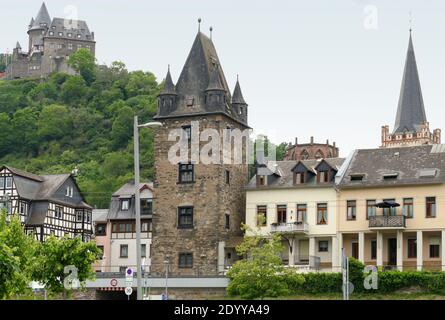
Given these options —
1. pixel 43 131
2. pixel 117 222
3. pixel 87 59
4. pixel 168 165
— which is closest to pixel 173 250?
pixel 168 165

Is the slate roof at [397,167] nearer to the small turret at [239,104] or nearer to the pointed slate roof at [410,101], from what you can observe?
the small turret at [239,104]

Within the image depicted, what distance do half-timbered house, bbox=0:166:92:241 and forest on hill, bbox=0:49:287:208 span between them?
2487cm

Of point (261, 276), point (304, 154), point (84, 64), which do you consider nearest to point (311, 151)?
point (304, 154)

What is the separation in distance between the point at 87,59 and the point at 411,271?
145374 mm

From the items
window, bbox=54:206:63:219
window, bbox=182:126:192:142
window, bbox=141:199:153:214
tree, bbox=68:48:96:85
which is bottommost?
window, bbox=54:206:63:219

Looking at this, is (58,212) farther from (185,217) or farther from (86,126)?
(86,126)

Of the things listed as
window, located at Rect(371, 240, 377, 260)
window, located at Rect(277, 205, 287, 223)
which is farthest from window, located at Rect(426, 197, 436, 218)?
window, located at Rect(277, 205, 287, 223)

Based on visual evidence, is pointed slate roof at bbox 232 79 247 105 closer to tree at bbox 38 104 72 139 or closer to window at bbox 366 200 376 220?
window at bbox 366 200 376 220

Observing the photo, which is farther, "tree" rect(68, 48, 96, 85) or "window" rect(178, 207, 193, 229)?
"tree" rect(68, 48, 96, 85)

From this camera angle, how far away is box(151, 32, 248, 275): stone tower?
216ft

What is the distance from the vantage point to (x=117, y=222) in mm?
91312

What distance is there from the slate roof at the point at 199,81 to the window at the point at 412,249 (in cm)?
1660

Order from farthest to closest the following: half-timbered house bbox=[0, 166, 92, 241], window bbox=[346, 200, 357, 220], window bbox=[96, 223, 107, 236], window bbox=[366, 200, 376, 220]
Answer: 1. window bbox=[96, 223, 107, 236]
2. half-timbered house bbox=[0, 166, 92, 241]
3. window bbox=[346, 200, 357, 220]
4. window bbox=[366, 200, 376, 220]

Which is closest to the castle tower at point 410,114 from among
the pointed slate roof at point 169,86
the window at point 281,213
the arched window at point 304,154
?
the arched window at point 304,154
